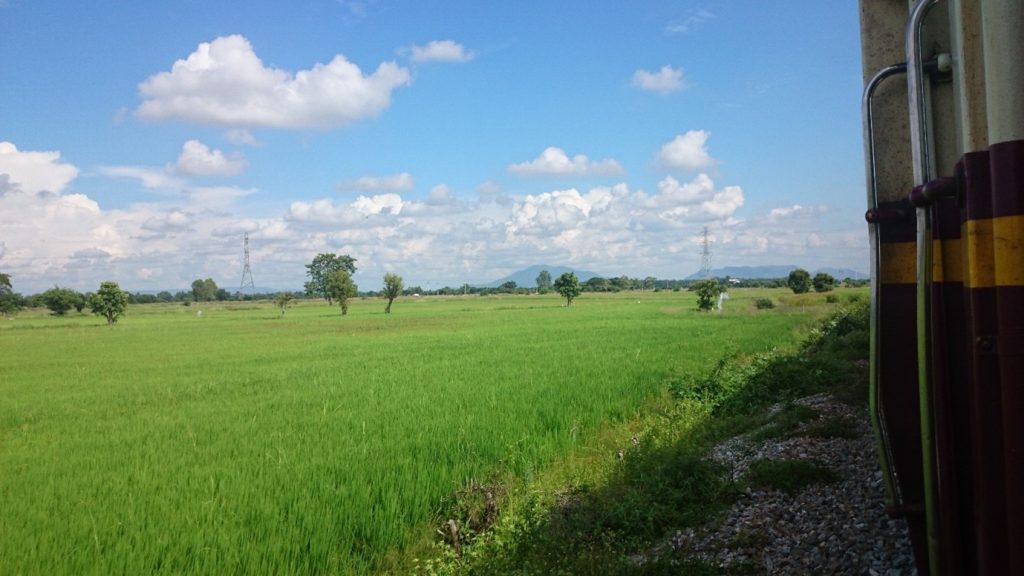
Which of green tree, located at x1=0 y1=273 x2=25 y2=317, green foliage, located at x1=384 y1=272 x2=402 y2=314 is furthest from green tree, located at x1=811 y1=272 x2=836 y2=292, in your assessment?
green tree, located at x1=0 y1=273 x2=25 y2=317

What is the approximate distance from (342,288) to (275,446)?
6122cm

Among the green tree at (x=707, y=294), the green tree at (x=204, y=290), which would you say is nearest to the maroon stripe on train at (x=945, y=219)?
the green tree at (x=707, y=294)

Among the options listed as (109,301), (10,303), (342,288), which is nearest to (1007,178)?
(109,301)

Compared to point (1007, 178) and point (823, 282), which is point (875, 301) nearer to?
point (1007, 178)

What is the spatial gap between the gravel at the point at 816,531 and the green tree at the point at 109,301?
5689 cm

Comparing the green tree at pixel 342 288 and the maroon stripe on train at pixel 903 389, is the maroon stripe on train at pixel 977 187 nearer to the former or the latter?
the maroon stripe on train at pixel 903 389

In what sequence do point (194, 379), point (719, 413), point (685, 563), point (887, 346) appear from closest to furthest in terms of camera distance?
point (887, 346), point (685, 563), point (719, 413), point (194, 379)

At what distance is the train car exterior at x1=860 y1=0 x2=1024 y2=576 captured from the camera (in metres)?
1.79

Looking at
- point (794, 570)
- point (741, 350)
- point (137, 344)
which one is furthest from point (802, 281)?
point (794, 570)

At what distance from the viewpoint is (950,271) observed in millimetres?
2209

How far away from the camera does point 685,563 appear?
13.2 ft

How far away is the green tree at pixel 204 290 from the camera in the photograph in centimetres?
11072

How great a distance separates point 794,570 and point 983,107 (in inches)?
123

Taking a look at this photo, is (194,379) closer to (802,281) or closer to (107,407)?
(107,407)
